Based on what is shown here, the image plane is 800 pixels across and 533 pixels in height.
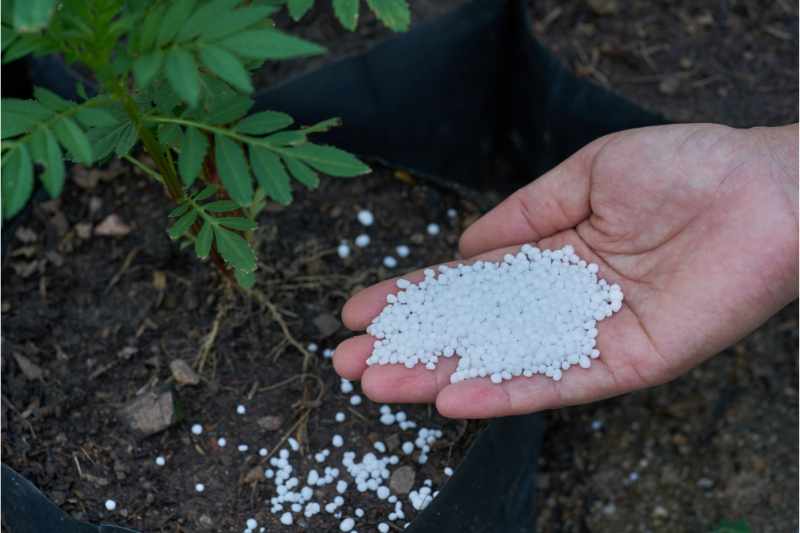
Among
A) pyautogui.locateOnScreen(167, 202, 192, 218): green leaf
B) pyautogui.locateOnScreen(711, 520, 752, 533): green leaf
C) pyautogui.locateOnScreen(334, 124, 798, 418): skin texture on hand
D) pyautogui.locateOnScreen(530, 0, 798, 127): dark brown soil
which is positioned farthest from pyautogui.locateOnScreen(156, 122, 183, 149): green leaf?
pyautogui.locateOnScreen(711, 520, 752, 533): green leaf

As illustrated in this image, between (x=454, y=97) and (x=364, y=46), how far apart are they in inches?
10.3

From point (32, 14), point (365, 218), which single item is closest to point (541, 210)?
point (365, 218)

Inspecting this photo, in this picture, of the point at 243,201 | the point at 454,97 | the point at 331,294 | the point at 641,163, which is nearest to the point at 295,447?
the point at 331,294

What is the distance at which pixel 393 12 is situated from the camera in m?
1.13

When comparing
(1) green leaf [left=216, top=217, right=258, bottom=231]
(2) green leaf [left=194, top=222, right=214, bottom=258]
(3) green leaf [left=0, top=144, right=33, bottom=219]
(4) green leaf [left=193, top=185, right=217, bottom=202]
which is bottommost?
(1) green leaf [left=216, top=217, right=258, bottom=231]

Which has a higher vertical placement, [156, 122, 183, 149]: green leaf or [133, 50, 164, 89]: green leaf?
[133, 50, 164, 89]: green leaf

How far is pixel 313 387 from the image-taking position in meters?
1.71

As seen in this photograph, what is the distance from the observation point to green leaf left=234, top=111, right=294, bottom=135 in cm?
124

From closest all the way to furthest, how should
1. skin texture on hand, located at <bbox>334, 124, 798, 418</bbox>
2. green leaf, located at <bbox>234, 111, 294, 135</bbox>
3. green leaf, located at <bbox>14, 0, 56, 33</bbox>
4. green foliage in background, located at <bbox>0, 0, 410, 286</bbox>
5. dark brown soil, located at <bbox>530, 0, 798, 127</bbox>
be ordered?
green leaf, located at <bbox>14, 0, 56, 33</bbox>
green foliage in background, located at <bbox>0, 0, 410, 286</bbox>
green leaf, located at <bbox>234, 111, 294, 135</bbox>
skin texture on hand, located at <bbox>334, 124, 798, 418</bbox>
dark brown soil, located at <bbox>530, 0, 798, 127</bbox>

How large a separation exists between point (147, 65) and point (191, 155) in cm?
19

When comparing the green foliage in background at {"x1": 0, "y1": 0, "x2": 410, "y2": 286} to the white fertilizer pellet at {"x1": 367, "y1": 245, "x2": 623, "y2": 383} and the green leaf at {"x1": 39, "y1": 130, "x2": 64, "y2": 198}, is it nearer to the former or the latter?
the green leaf at {"x1": 39, "y1": 130, "x2": 64, "y2": 198}

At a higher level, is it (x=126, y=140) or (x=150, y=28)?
(x=150, y=28)

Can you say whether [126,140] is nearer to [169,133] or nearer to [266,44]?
[169,133]

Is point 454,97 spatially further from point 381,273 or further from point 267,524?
point 267,524
